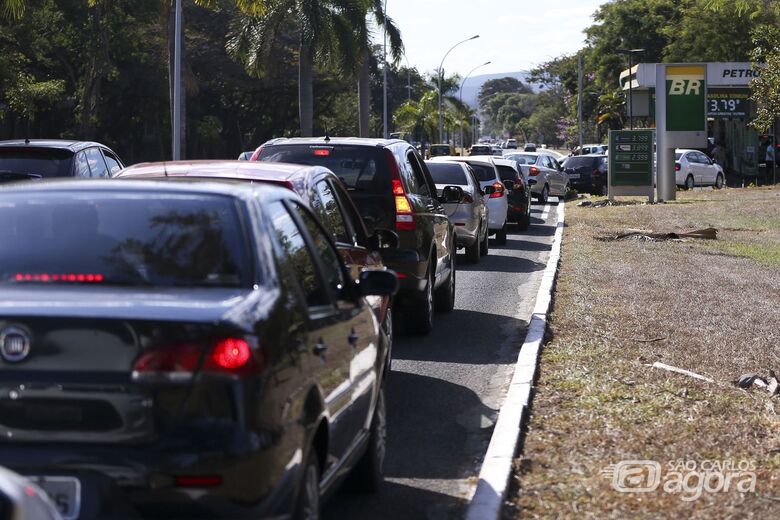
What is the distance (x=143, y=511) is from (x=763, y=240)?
2041 centimetres

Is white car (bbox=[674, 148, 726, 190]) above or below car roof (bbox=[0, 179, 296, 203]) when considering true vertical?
below

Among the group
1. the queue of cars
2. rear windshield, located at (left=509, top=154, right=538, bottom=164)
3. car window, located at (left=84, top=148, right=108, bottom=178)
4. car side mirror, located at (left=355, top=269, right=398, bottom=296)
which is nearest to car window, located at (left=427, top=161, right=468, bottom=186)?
car window, located at (left=84, top=148, right=108, bottom=178)

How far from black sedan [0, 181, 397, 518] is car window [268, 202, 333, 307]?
0.13 ft

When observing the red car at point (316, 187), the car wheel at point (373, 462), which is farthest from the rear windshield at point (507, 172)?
the car wheel at point (373, 462)

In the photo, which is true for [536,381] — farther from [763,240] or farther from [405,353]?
[763,240]

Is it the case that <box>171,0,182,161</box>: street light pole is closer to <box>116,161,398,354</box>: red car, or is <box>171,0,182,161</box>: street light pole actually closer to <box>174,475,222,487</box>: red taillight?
<box>116,161,398,354</box>: red car

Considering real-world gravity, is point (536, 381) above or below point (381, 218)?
below

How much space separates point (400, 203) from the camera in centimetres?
1129

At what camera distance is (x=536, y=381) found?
9.01 metres

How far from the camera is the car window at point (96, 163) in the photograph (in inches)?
558

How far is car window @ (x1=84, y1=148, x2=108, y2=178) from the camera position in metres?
14.2

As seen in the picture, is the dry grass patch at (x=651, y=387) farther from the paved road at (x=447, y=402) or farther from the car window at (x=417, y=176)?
the car window at (x=417, y=176)

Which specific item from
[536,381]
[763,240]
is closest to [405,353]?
[536,381]

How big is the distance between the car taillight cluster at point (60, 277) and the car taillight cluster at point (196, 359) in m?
0.62
